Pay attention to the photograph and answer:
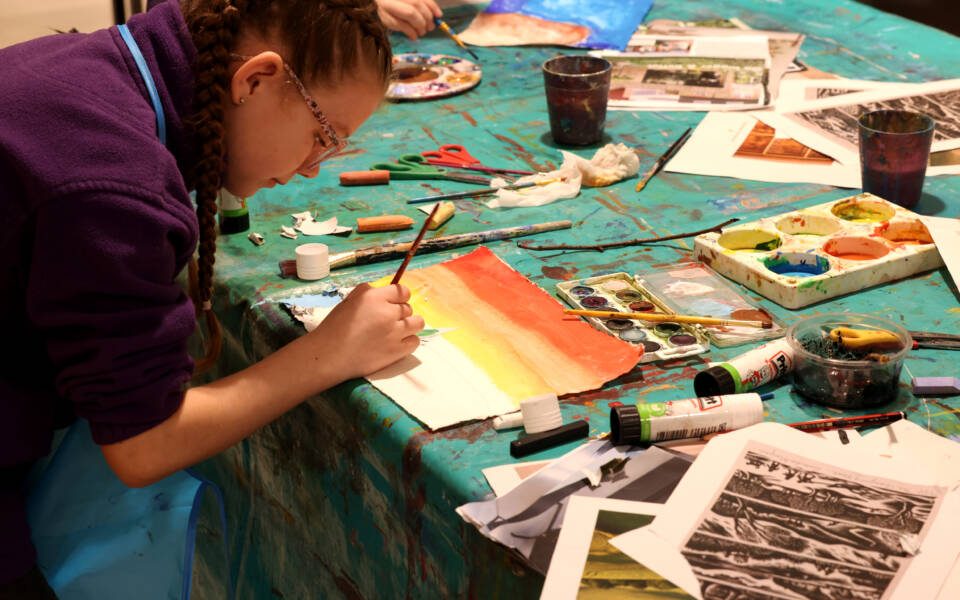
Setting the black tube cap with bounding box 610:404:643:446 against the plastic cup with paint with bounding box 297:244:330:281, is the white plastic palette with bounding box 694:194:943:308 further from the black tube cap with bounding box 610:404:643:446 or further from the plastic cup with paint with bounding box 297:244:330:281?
the plastic cup with paint with bounding box 297:244:330:281

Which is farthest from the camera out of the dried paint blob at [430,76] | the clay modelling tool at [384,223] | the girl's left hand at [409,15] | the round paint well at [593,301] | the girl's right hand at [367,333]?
the girl's left hand at [409,15]

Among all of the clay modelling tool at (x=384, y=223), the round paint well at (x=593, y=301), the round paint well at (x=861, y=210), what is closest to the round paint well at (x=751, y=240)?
the round paint well at (x=861, y=210)

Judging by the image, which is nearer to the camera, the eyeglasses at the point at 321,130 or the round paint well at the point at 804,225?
the eyeglasses at the point at 321,130

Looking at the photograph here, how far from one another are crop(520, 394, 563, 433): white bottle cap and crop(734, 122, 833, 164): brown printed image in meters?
0.92

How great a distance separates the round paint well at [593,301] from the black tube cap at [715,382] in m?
0.23

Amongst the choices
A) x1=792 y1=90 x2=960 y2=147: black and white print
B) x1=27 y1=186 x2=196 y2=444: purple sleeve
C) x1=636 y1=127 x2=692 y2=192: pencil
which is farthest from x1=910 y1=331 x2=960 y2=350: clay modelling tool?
x1=27 y1=186 x2=196 y2=444: purple sleeve

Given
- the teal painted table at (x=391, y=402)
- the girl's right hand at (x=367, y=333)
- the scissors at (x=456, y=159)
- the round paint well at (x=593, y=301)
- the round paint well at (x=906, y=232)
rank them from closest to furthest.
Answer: the teal painted table at (x=391, y=402), the girl's right hand at (x=367, y=333), the round paint well at (x=593, y=301), the round paint well at (x=906, y=232), the scissors at (x=456, y=159)

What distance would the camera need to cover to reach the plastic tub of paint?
3.82ft

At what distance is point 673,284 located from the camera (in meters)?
1.46

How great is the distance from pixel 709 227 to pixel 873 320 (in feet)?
1.37

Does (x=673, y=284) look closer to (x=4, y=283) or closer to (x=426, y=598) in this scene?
(x=426, y=598)

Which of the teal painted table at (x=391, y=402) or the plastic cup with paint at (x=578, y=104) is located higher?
the plastic cup with paint at (x=578, y=104)

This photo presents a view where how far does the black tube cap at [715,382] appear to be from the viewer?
118cm

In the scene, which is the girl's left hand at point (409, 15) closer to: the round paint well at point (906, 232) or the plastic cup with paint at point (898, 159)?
the plastic cup with paint at point (898, 159)
